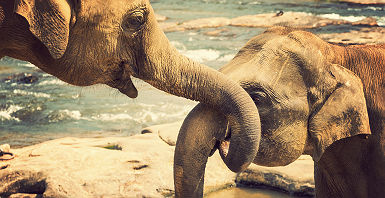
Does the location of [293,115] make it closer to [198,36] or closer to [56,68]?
[56,68]

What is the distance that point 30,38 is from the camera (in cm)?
280

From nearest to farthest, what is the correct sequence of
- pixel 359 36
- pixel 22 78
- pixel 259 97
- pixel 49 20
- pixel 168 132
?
pixel 49 20, pixel 259 97, pixel 168 132, pixel 22 78, pixel 359 36

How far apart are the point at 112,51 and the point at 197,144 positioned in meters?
0.75

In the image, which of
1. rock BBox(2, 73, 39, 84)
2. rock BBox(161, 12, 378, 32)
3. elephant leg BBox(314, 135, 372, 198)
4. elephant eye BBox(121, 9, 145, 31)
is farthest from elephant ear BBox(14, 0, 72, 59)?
rock BBox(161, 12, 378, 32)

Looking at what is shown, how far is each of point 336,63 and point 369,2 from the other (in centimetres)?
2244

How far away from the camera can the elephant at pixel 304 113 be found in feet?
A: 11.1

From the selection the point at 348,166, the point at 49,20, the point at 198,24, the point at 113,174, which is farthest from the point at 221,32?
the point at 49,20

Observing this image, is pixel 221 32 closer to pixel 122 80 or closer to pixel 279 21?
pixel 279 21

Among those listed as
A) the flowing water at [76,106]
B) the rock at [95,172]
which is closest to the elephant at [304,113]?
the rock at [95,172]

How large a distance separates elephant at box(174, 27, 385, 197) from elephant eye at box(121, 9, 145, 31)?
0.66 metres

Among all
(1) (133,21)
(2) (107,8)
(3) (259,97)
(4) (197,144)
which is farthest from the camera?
(3) (259,97)

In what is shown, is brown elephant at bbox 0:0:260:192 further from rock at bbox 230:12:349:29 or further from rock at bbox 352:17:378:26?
rock at bbox 230:12:349:29

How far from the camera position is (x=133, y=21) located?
2.95 metres

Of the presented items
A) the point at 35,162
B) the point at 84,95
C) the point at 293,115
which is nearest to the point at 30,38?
the point at 293,115
